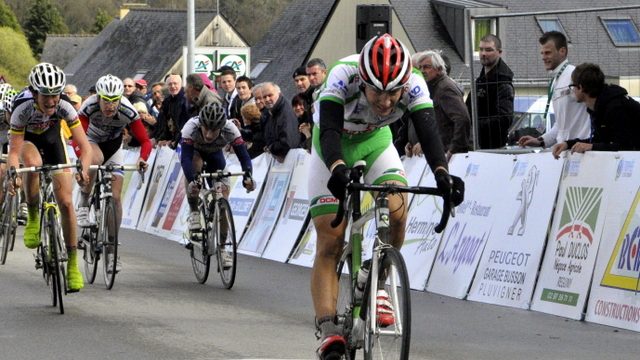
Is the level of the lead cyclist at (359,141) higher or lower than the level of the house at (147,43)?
lower

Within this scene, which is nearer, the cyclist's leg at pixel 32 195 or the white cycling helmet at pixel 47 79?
the white cycling helmet at pixel 47 79

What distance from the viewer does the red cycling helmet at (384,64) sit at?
309 inches

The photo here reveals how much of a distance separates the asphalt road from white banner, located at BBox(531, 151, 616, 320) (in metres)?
0.22

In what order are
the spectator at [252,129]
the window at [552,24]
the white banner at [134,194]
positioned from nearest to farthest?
the window at [552,24] → the spectator at [252,129] → the white banner at [134,194]

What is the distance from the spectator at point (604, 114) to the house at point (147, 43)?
9399cm

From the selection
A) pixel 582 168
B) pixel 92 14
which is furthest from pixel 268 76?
pixel 92 14

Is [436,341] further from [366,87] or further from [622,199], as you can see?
[366,87]

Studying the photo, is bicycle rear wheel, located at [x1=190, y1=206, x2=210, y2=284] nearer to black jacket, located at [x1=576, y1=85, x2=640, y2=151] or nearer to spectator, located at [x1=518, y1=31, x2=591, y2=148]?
spectator, located at [x1=518, y1=31, x2=591, y2=148]

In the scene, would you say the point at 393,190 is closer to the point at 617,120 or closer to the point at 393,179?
the point at 393,179

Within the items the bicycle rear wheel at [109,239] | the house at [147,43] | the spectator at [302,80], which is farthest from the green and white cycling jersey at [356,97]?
the house at [147,43]

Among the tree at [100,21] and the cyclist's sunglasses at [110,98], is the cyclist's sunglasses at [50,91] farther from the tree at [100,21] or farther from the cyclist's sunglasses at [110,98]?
the tree at [100,21]

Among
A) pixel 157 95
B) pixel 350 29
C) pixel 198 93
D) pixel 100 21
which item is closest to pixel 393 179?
pixel 198 93

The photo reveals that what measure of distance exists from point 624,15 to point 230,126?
26.9 ft

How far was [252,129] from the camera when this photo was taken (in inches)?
788
